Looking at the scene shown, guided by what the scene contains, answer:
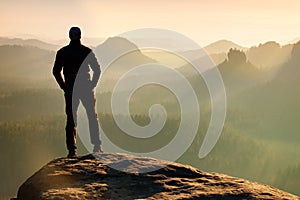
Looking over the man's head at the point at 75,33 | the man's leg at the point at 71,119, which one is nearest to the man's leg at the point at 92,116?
the man's leg at the point at 71,119

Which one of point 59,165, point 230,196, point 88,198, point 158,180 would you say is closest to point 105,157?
point 59,165

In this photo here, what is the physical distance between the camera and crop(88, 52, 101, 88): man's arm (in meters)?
14.3

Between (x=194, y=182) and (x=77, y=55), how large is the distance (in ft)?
19.7

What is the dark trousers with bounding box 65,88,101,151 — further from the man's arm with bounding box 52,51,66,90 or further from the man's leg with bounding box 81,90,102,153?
the man's arm with bounding box 52,51,66,90

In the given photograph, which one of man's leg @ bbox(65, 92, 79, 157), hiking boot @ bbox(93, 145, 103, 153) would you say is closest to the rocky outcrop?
man's leg @ bbox(65, 92, 79, 157)

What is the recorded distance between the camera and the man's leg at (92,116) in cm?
1440

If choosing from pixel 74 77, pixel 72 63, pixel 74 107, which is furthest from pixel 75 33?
pixel 74 107

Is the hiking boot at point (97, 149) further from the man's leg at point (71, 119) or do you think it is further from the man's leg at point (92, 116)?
the man's leg at point (71, 119)

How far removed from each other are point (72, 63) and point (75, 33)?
106 cm

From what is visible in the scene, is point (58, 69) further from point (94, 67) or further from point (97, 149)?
point (97, 149)

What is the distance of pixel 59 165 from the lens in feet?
41.0

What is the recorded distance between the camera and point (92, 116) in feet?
48.5

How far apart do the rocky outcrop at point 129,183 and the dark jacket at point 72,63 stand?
294 centimetres

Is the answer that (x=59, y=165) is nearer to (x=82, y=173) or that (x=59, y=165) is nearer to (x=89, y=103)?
(x=82, y=173)
